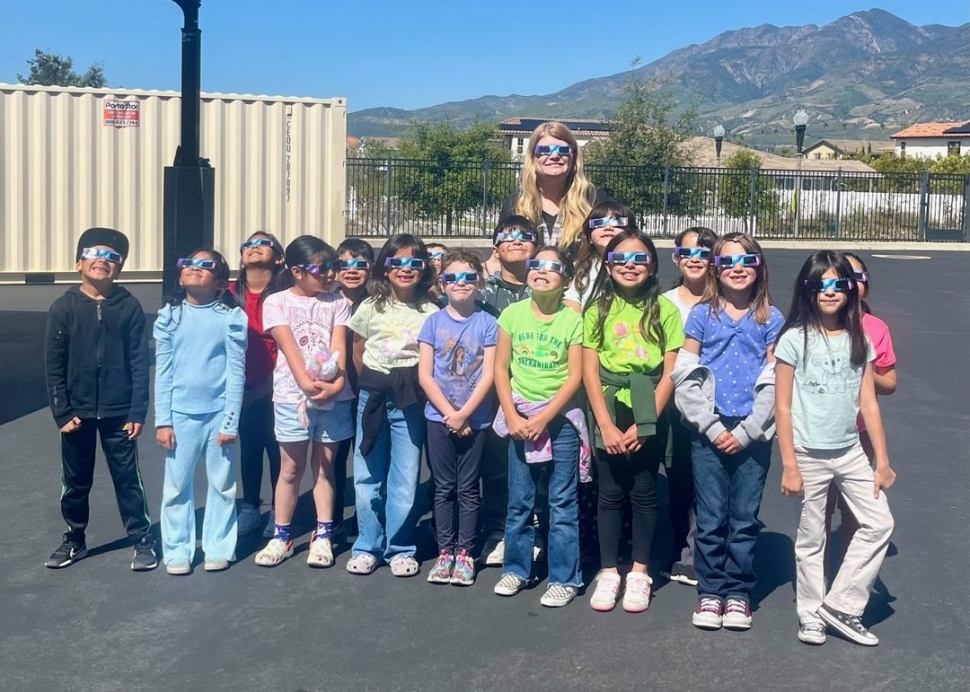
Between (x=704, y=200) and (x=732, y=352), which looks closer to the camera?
(x=732, y=352)

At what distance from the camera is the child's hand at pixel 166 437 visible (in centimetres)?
509

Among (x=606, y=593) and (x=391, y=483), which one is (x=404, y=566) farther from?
(x=606, y=593)

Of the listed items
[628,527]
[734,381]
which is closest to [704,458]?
[734,381]

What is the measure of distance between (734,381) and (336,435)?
1.89m

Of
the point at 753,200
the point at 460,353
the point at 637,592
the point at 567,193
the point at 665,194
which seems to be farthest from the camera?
the point at 753,200

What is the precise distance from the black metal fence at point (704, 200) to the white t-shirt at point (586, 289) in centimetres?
2191

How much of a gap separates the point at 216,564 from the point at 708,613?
2.21 metres

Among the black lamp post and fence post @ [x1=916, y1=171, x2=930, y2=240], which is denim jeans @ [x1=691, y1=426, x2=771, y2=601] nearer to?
the black lamp post

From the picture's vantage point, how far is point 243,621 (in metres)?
4.54

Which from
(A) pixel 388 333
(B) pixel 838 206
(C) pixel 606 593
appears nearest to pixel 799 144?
(B) pixel 838 206

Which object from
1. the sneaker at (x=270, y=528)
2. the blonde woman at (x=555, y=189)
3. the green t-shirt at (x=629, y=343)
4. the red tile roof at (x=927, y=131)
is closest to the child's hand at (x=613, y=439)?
the green t-shirt at (x=629, y=343)

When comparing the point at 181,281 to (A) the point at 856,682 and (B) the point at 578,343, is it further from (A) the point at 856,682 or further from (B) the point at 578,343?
(A) the point at 856,682

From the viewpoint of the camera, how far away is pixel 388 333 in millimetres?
5168

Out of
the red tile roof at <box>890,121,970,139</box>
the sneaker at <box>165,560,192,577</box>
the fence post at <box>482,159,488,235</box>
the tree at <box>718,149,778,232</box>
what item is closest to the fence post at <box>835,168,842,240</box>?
the tree at <box>718,149,778,232</box>
